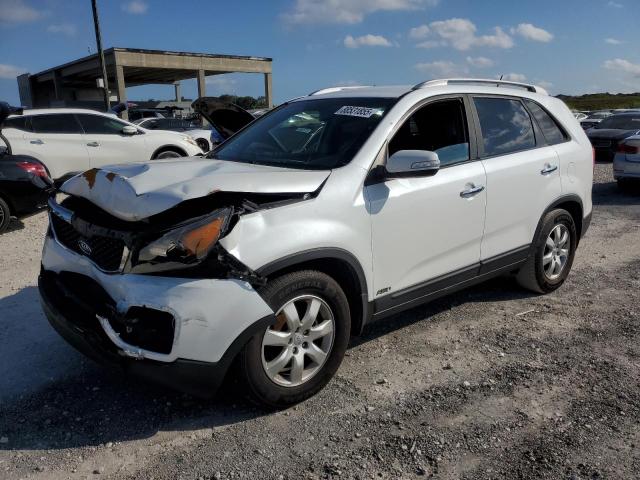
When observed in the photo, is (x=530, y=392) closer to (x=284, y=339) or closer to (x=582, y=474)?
(x=582, y=474)

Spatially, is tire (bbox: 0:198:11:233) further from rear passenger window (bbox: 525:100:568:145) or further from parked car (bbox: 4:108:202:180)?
rear passenger window (bbox: 525:100:568:145)

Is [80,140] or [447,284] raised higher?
[80,140]

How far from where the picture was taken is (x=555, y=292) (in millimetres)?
5113

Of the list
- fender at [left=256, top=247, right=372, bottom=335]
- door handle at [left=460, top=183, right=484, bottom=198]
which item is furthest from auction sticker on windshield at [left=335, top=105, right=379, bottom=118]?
fender at [left=256, top=247, right=372, bottom=335]

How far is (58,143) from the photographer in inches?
372

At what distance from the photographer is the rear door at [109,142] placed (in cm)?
981

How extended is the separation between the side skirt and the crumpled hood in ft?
3.08

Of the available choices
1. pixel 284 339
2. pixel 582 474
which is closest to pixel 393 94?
pixel 284 339

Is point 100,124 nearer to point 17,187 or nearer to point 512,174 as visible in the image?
point 17,187

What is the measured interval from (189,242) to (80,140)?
26.8 ft

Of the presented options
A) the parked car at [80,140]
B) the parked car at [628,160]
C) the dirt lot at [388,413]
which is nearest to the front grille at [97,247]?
the dirt lot at [388,413]

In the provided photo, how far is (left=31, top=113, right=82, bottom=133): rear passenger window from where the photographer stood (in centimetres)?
935

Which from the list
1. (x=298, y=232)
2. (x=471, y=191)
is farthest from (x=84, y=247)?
(x=471, y=191)

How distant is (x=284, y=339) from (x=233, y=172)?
95 centimetres
